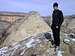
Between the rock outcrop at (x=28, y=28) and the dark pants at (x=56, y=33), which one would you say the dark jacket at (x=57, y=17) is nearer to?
the dark pants at (x=56, y=33)

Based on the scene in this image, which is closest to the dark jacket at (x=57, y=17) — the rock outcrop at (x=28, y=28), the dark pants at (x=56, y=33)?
the dark pants at (x=56, y=33)


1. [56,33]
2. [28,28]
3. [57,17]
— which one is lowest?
[28,28]

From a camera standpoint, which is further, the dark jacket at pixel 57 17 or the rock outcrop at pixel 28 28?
the rock outcrop at pixel 28 28

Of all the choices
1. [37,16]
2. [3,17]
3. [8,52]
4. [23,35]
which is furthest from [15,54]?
[3,17]

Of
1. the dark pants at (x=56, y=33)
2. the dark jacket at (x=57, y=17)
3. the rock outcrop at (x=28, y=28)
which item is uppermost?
the dark jacket at (x=57, y=17)

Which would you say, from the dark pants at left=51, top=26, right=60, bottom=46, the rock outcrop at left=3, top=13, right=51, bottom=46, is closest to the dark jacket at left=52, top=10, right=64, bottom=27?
the dark pants at left=51, top=26, right=60, bottom=46

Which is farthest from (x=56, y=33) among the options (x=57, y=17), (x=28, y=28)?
(x=28, y=28)

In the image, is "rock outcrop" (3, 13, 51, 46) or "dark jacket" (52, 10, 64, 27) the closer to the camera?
"dark jacket" (52, 10, 64, 27)

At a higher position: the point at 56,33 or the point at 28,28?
the point at 56,33

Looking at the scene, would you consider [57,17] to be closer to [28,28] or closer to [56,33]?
[56,33]

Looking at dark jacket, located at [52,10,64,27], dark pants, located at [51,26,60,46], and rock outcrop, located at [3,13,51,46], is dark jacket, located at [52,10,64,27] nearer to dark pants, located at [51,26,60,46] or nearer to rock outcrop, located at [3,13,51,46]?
dark pants, located at [51,26,60,46]

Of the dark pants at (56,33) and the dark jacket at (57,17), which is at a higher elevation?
the dark jacket at (57,17)

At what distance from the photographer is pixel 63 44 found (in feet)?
36.5

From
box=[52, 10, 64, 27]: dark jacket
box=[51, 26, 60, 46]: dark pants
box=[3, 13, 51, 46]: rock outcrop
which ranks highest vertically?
box=[52, 10, 64, 27]: dark jacket
